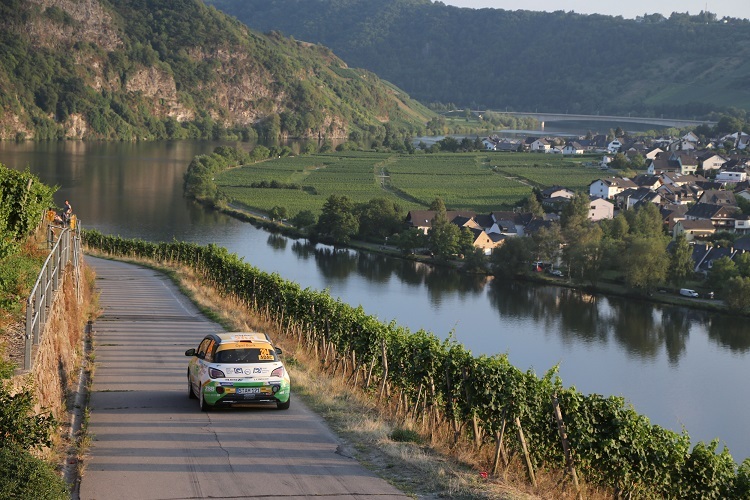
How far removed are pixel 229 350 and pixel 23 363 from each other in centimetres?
353

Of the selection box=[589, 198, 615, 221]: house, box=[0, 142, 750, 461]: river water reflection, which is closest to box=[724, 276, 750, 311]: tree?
box=[0, 142, 750, 461]: river water reflection

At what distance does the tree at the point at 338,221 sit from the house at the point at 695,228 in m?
24.7

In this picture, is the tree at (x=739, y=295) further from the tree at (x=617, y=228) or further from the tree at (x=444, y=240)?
the tree at (x=444, y=240)

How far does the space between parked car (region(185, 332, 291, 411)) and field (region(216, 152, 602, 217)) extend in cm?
6887

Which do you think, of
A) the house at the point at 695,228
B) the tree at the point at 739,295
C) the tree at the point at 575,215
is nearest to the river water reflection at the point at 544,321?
the tree at the point at 739,295

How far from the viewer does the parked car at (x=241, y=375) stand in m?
14.7

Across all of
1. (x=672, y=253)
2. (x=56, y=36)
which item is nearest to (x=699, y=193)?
(x=672, y=253)

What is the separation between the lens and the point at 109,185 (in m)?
99.9

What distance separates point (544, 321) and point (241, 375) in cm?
3674

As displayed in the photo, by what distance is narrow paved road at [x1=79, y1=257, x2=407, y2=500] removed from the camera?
11094 millimetres

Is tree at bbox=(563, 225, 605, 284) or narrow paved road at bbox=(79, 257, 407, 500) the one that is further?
tree at bbox=(563, 225, 605, 284)

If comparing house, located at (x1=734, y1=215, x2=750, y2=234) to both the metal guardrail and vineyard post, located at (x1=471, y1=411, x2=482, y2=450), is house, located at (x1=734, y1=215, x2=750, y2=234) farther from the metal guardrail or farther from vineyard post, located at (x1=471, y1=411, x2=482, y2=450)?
vineyard post, located at (x1=471, y1=411, x2=482, y2=450)

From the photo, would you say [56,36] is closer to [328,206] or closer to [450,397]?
[328,206]

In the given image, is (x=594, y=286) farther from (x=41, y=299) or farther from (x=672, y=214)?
(x=41, y=299)
